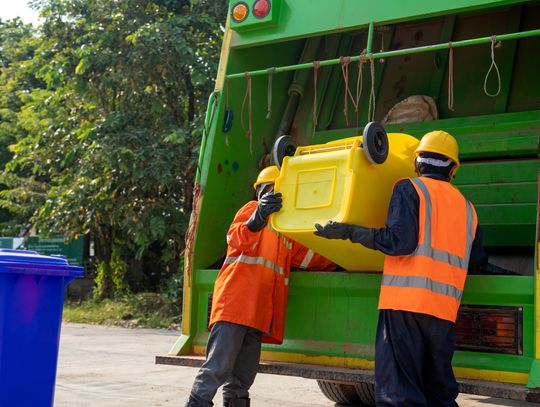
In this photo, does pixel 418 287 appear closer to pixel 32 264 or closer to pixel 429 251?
pixel 429 251

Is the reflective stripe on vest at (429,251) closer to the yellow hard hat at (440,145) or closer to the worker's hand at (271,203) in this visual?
the yellow hard hat at (440,145)

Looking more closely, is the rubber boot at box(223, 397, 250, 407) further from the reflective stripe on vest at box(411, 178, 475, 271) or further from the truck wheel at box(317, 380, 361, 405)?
the reflective stripe on vest at box(411, 178, 475, 271)

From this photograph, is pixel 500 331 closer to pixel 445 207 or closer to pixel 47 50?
pixel 445 207

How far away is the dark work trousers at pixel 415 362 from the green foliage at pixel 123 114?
804 centimetres

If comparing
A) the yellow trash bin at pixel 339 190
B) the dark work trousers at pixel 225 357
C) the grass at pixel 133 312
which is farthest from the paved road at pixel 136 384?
the grass at pixel 133 312

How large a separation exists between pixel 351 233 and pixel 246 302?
85 centimetres

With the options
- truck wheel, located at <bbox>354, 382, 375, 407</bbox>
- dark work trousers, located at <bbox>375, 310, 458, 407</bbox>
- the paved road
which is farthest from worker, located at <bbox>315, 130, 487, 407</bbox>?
the paved road

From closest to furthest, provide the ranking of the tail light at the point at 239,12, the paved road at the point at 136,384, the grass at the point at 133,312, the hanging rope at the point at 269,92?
1. the hanging rope at the point at 269,92
2. the tail light at the point at 239,12
3. the paved road at the point at 136,384
4. the grass at the point at 133,312

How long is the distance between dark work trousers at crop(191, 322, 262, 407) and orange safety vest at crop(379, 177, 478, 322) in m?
0.92

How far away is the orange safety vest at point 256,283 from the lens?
3.66m

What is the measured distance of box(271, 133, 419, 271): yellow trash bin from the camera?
122 inches

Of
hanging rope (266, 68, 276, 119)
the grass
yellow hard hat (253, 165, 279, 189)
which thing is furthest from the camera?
the grass

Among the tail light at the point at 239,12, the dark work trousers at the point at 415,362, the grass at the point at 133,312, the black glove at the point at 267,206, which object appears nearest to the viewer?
the dark work trousers at the point at 415,362

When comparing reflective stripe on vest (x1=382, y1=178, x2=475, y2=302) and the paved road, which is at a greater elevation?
reflective stripe on vest (x1=382, y1=178, x2=475, y2=302)
